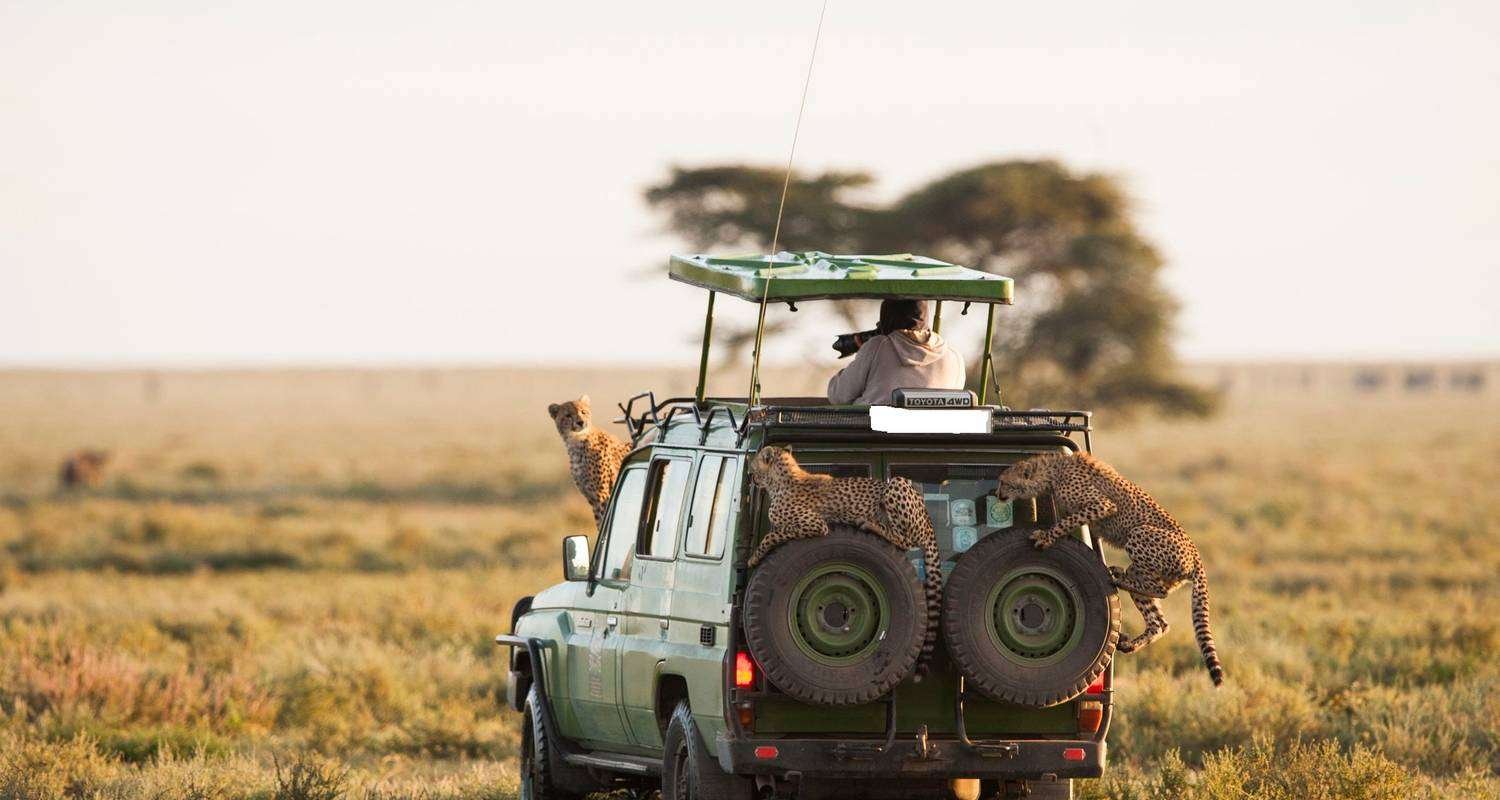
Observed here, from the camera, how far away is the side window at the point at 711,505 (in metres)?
8.41

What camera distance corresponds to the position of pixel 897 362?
9688 millimetres

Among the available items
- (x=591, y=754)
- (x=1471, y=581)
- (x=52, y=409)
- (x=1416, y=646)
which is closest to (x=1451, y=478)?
(x=1471, y=581)

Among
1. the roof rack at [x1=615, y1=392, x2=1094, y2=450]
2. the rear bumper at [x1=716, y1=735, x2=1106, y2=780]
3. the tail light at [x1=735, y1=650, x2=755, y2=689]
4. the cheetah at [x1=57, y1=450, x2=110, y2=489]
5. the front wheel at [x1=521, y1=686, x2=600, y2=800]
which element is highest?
the roof rack at [x1=615, y1=392, x2=1094, y2=450]

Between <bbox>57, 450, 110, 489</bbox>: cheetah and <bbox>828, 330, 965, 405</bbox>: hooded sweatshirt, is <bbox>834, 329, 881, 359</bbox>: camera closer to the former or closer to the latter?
<bbox>828, 330, 965, 405</bbox>: hooded sweatshirt

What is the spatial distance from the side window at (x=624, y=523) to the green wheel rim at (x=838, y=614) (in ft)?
5.62

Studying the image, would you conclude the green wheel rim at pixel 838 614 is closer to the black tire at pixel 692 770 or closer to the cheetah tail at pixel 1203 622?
the black tire at pixel 692 770

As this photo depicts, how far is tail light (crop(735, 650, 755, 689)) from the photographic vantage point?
800cm

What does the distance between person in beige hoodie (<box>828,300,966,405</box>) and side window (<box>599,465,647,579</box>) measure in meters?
0.93

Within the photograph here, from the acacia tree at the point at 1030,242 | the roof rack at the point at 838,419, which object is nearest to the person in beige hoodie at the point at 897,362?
the roof rack at the point at 838,419

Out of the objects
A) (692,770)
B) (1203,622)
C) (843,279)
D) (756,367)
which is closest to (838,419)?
(756,367)

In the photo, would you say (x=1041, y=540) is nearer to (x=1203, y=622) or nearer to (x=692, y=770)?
(x=1203, y=622)

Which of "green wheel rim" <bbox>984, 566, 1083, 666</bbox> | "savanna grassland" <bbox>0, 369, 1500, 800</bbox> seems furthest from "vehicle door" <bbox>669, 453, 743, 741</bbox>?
"savanna grassland" <bbox>0, 369, 1500, 800</bbox>

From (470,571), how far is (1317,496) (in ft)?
67.3

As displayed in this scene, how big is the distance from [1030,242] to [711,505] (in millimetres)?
30654
